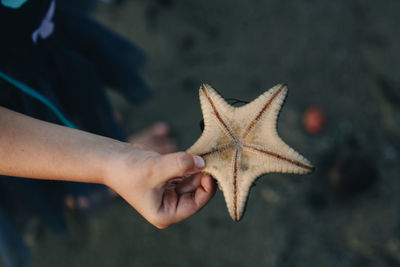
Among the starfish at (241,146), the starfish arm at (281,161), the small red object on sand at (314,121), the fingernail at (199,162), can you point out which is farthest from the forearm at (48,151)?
the small red object on sand at (314,121)

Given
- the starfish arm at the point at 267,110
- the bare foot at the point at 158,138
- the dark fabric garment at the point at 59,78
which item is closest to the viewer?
the starfish arm at the point at 267,110

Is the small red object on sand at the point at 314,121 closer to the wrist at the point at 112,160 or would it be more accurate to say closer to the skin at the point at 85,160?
the skin at the point at 85,160

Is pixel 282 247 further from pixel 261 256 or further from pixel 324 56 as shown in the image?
pixel 324 56

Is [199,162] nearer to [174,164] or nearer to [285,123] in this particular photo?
[174,164]

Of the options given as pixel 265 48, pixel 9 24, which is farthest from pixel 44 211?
pixel 265 48

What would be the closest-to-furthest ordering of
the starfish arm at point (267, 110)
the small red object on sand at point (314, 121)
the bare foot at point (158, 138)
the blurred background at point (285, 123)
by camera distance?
1. the starfish arm at point (267, 110)
2. the blurred background at point (285, 123)
3. the small red object on sand at point (314, 121)
4. the bare foot at point (158, 138)

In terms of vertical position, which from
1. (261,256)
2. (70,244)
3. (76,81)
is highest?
(76,81)
